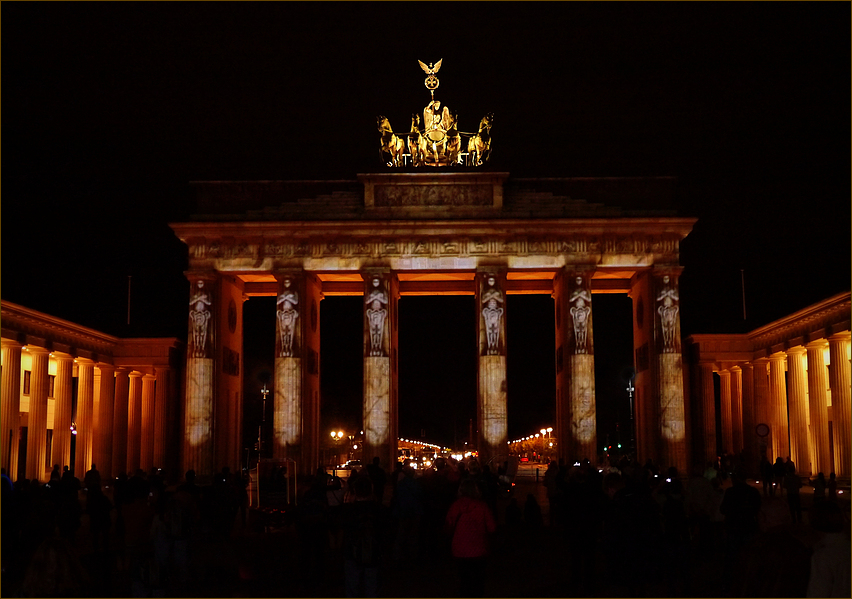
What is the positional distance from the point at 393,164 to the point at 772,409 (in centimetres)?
2358

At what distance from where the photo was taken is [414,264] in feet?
156

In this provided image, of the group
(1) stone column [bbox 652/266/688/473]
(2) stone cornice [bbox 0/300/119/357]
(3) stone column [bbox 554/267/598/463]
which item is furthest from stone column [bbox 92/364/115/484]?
(1) stone column [bbox 652/266/688/473]

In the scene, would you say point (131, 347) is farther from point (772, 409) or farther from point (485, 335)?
point (772, 409)

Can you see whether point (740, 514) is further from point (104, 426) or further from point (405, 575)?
point (104, 426)

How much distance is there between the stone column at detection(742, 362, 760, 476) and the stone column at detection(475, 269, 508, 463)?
13746 mm

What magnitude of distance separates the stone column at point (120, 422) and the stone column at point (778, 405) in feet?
112

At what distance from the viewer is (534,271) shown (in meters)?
48.5

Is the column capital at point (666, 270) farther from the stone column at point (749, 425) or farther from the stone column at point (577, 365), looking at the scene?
the stone column at point (749, 425)

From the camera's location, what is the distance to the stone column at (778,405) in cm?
5097

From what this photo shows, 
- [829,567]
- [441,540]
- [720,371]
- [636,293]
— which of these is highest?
[636,293]

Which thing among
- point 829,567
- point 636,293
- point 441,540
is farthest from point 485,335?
point 829,567

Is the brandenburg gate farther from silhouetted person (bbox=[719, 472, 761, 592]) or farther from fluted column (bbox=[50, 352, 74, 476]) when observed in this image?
silhouetted person (bbox=[719, 472, 761, 592])

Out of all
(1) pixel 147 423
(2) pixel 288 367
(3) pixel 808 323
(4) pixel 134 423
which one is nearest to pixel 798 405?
(3) pixel 808 323

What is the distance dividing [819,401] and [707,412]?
8.92m
